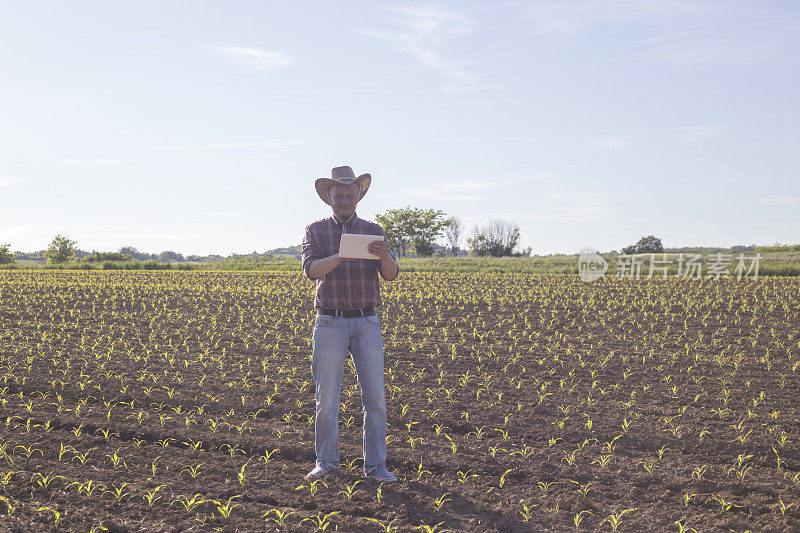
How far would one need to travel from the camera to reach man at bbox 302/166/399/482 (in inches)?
A: 161

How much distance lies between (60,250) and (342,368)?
62136 mm

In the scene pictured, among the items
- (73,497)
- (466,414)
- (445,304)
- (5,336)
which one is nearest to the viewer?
(73,497)

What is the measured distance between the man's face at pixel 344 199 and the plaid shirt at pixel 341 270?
2.8 inches

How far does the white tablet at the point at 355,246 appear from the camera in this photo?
3830mm

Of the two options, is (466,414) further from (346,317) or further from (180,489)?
(180,489)

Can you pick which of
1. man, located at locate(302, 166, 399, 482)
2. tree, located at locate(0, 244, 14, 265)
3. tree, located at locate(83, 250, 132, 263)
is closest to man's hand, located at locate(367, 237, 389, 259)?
man, located at locate(302, 166, 399, 482)

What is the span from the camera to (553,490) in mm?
4387

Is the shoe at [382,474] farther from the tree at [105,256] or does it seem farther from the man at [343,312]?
the tree at [105,256]

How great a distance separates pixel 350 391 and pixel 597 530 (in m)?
3.74

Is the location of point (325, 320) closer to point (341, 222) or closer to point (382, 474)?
point (341, 222)

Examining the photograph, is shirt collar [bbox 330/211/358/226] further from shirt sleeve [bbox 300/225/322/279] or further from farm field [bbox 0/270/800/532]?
farm field [bbox 0/270/800/532]

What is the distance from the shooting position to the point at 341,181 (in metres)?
4.12

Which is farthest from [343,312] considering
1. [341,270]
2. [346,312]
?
[341,270]

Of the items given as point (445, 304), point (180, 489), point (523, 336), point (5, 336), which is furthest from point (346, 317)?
point (445, 304)
